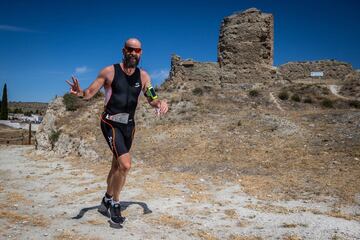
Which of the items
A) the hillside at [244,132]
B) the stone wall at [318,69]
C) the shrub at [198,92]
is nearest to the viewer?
the hillside at [244,132]

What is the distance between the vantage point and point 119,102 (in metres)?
4.93

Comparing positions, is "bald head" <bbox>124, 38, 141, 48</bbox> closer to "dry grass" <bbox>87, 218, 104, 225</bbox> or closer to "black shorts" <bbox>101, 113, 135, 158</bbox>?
"black shorts" <bbox>101, 113, 135, 158</bbox>

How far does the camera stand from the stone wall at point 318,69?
26.3m

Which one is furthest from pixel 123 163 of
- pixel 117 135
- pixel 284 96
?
pixel 284 96

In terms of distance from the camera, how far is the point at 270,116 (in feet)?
46.8

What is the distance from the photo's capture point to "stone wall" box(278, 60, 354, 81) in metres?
26.3

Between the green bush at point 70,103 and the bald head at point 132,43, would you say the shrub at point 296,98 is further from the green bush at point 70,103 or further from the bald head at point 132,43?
the bald head at point 132,43

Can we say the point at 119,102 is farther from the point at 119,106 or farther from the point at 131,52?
the point at 131,52

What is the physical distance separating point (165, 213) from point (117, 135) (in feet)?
4.89

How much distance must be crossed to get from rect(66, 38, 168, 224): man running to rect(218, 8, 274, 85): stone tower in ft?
57.3

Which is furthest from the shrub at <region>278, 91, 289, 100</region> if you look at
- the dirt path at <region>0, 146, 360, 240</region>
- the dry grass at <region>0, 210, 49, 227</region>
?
the dry grass at <region>0, 210, 49, 227</region>

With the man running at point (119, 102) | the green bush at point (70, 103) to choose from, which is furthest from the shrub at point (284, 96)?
the man running at point (119, 102)

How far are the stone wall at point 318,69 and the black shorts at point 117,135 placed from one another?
22443 millimetres

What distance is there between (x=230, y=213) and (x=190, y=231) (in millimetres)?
1068
